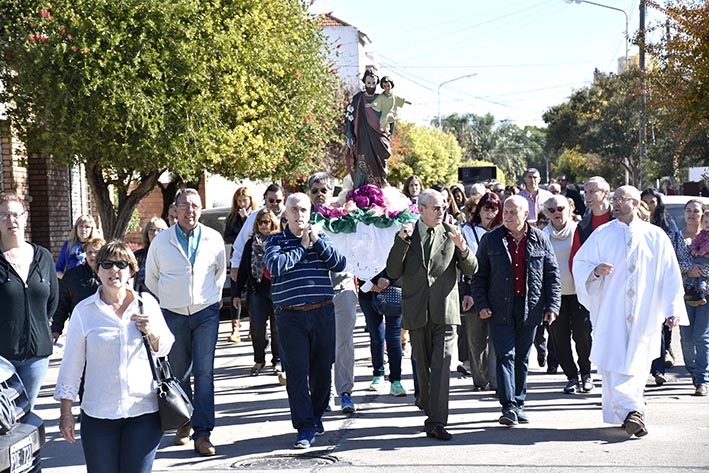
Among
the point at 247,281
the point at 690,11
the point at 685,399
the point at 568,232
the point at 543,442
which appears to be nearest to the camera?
the point at 543,442

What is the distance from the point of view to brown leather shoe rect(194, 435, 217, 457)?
26.8 feet

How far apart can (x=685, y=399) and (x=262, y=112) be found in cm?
1267

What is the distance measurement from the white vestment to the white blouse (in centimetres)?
427

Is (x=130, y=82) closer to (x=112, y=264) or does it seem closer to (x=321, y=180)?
(x=321, y=180)

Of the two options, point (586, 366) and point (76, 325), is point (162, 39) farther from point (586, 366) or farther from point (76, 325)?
point (76, 325)

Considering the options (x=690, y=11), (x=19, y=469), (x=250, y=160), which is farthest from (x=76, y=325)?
(x=690, y=11)

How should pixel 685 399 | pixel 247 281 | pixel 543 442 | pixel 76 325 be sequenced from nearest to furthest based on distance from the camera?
pixel 76 325 → pixel 543 442 → pixel 685 399 → pixel 247 281

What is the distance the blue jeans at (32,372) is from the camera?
7.34 meters

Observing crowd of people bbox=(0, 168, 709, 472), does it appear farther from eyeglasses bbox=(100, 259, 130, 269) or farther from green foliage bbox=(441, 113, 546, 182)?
green foliage bbox=(441, 113, 546, 182)

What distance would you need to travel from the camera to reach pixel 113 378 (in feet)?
18.7

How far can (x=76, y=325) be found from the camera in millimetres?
5785

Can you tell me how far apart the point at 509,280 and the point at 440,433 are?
144 centimetres

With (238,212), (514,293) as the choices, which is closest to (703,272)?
(514,293)

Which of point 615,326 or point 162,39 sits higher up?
point 162,39
